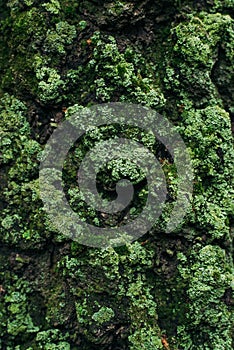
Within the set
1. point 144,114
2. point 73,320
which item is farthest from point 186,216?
point 73,320

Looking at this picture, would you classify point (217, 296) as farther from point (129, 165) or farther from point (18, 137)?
point (18, 137)

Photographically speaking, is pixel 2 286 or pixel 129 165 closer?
pixel 129 165

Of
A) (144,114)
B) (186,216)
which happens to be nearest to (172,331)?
(186,216)

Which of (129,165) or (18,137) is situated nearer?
(129,165)

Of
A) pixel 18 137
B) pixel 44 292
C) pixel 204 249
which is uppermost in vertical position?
pixel 18 137

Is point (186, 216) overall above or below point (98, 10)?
below

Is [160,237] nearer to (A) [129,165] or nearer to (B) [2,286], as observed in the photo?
(A) [129,165]
